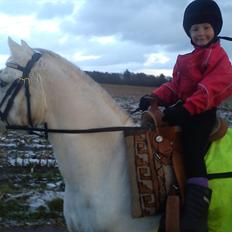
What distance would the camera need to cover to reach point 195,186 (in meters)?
3.55

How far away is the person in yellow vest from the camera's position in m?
3.54

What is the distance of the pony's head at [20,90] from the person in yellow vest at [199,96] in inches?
38.7

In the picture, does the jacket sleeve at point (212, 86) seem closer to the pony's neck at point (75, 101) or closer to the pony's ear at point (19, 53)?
the pony's neck at point (75, 101)

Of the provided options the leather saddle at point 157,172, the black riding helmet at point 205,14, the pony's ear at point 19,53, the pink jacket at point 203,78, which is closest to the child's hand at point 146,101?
the pink jacket at point 203,78

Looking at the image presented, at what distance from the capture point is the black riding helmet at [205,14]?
3906 millimetres

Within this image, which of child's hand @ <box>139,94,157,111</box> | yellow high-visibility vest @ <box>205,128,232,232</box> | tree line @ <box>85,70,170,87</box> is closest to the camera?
yellow high-visibility vest @ <box>205,128,232,232</box>

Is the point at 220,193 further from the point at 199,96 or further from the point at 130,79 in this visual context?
the point at 130,79

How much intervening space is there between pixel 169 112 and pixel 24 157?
645 centimetres

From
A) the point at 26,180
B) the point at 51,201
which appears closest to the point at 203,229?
the point at 51,201

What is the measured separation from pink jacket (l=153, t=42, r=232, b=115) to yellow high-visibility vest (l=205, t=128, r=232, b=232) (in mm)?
408

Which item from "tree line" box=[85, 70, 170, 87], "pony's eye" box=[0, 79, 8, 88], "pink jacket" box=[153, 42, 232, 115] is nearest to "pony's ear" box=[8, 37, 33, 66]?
"pony's eye" box=[0, 79, 8, 88]

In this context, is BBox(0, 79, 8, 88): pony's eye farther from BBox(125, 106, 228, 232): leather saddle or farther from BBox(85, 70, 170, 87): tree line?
BBox(85, 70, 170, 87): tree line

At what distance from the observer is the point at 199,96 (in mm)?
3535

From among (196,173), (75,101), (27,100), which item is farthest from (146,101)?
(27,100)
